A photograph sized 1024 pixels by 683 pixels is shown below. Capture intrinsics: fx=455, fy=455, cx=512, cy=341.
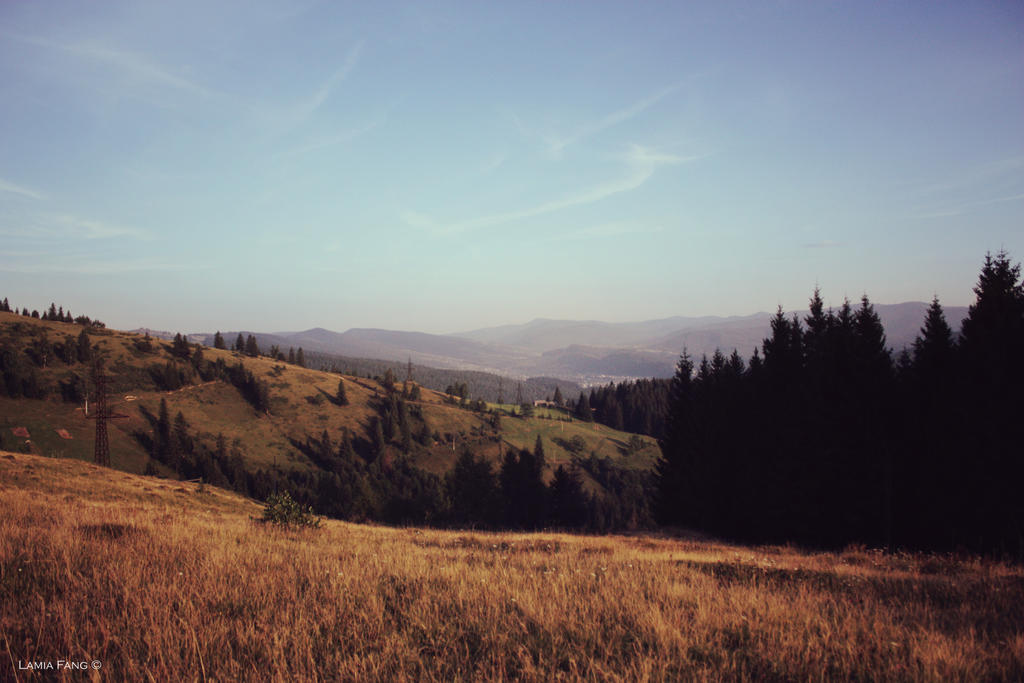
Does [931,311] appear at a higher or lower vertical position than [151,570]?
higher

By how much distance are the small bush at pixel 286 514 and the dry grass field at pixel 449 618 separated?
5.88 metres

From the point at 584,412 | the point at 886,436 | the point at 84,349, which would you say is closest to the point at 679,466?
the point at 886,436

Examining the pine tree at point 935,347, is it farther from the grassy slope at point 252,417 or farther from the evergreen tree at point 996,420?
the grassy slope at point 252,417

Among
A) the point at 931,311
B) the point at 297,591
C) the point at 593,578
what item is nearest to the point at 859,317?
the point at 931,311

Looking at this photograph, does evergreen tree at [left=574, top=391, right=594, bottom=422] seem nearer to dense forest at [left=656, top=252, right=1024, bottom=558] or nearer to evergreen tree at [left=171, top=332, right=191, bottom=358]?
evergreen tree at [left=171, top=332, right=191, bottom=358]

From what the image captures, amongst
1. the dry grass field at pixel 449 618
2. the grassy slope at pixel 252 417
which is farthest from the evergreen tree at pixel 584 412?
the dry grass field at pixel 449 618

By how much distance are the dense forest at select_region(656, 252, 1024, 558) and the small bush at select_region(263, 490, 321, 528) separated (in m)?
25.3

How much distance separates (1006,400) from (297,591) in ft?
102

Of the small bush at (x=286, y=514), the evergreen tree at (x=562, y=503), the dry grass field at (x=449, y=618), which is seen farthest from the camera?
the evergreen tree at (x=562, y=503)

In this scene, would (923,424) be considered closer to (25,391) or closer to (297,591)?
(297,591)

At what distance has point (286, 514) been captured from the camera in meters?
14.5

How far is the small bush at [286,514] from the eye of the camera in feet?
46.9

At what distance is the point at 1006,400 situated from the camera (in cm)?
2200

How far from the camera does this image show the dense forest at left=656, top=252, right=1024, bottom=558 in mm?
22141
